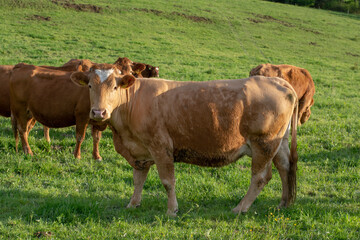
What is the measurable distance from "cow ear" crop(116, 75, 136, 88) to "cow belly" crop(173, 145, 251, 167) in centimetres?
111

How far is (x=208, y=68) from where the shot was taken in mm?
19078

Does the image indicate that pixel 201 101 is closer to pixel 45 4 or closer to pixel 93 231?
pixel 93 231

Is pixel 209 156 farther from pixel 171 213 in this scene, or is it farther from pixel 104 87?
pixel 104 87

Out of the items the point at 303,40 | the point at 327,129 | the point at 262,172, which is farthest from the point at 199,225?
the point at 303,40

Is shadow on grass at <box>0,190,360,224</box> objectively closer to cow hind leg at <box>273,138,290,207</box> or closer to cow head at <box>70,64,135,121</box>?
cow hind leg at <box>273,138,290,207</box>

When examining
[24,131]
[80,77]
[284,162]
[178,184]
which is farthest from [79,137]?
[284,162]

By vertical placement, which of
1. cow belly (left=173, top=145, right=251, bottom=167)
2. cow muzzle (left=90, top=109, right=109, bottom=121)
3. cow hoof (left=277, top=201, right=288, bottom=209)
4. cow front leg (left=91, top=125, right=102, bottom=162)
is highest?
cow muzzle (left=90, top=109, right=109, bottom=121)

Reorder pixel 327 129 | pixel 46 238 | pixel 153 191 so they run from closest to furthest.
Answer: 1. pixel 46 238
2. pixel 153 191
3. pixel 327 129

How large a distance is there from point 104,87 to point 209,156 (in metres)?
1.70

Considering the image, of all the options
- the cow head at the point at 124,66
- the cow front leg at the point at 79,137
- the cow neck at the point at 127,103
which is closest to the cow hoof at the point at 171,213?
the cow neck at the point at 127,103

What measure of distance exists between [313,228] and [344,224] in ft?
1.37

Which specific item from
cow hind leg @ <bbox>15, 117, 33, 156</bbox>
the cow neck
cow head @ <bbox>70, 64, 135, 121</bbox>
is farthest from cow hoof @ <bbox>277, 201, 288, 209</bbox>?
cow hind leg @ <bbox>15, 117, 33, 156</bbox>

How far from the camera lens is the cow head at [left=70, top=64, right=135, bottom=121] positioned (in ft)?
16.6

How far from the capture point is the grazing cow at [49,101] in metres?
7.73
